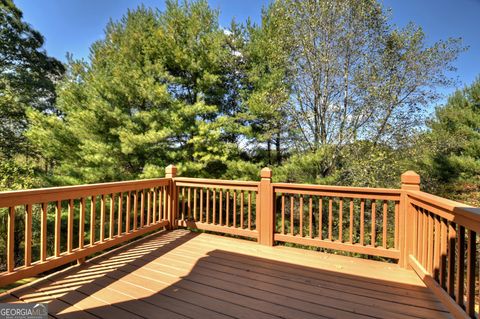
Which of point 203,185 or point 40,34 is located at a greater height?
point 40,34

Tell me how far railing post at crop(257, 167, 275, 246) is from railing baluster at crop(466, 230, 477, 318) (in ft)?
7.15

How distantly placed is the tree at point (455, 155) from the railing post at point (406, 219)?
664 centimetres

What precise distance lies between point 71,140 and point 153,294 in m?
8.34

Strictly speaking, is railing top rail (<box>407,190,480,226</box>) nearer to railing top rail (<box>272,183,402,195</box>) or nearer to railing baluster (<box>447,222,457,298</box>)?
railing baluster (<box>447,222,457,298</box>)

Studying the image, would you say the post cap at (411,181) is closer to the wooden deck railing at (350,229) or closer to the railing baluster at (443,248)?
the wooden deck railing at (350,229)

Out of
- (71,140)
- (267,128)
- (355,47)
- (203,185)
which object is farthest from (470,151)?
(71,140)

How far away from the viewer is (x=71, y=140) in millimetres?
8719

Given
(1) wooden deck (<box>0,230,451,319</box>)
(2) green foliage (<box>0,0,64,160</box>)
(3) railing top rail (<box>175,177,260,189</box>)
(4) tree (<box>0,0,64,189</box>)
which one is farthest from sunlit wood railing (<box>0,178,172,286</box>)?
(2) green foliage (<box>0,0,64,160</box>)

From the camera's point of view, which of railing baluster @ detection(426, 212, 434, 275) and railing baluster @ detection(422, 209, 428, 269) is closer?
railing baluster @ detection(426, 212, 434, 275)

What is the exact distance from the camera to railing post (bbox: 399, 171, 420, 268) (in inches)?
110

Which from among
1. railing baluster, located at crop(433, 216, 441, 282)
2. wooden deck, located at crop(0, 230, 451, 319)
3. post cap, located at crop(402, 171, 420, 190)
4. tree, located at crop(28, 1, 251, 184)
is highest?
tree, located at crop(28, 1, 251, 184)

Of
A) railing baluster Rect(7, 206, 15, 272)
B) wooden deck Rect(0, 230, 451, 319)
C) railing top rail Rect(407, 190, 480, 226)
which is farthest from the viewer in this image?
railing baluster Rect(7, 206, 15, 272)

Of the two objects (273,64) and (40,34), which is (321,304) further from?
(40,34)

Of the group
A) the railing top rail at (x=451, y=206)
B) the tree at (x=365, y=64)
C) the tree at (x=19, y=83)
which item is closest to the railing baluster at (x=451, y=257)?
the railing top rail at (x=451, y=206)
